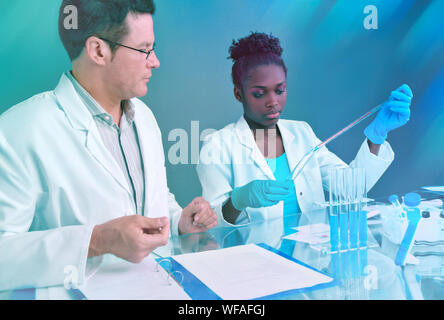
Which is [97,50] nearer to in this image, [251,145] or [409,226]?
[251,145]

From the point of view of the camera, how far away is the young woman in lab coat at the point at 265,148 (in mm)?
1996

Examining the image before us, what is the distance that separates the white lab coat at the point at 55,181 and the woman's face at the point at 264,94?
0.89m

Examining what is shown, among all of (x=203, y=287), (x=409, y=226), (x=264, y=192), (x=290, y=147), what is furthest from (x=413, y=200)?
(x=290, y=147)

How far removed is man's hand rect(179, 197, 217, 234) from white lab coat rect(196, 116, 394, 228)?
1.45ft

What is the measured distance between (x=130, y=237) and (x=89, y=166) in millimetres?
467

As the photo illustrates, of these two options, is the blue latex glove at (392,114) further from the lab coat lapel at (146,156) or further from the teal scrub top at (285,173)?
the lab coat lapel at (146,156)

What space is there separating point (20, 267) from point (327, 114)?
6.82ft

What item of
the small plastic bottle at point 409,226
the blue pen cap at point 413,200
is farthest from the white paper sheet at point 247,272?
the blue pen cap at point 413,200

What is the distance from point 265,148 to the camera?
217 cm

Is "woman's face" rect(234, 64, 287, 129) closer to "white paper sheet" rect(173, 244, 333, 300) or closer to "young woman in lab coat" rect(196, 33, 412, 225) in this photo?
"young woman in lab coat" rect(196, 33, 412, 225)

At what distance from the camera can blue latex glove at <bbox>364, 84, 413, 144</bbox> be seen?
180 cm

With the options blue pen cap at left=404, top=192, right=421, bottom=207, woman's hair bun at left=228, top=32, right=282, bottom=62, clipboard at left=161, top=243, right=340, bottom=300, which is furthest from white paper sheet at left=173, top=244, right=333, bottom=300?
woman's hair bun at left=228, top=32, right=282, bottom=62
